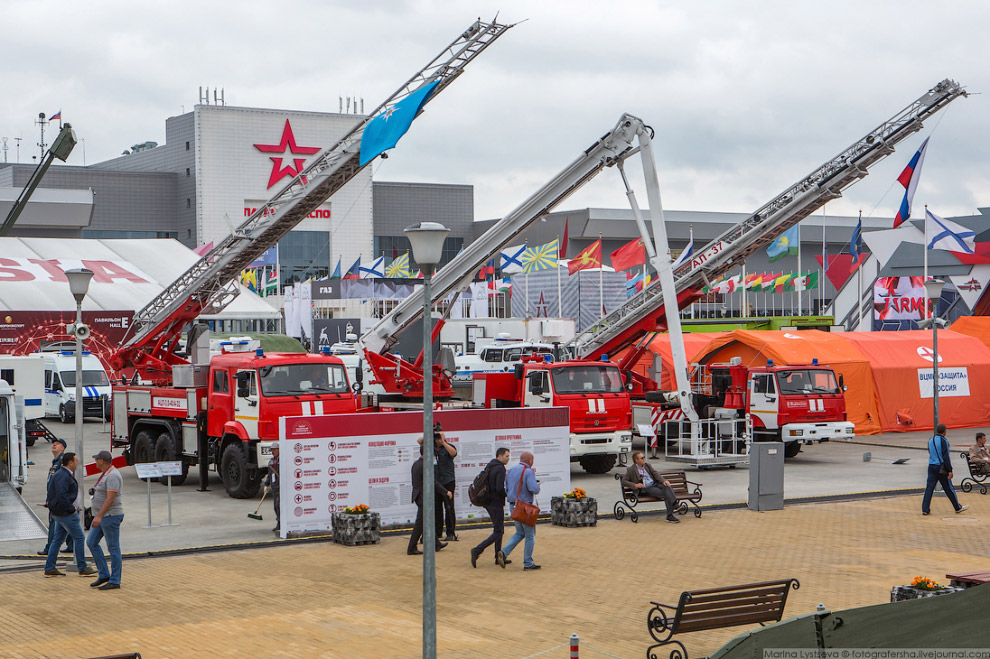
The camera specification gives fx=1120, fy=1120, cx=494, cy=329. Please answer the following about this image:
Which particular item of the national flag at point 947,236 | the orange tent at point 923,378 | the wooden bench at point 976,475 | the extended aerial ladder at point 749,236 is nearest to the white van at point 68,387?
the extended aerial ladder at point 749,236

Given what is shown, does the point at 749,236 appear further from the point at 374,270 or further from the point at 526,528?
the point at 374,270

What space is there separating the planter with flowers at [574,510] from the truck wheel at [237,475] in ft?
21.2

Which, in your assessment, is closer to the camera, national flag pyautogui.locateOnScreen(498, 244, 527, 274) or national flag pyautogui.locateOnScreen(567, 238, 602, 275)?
national flag pyautogui.locateOnScreen(567, 238, 602, 275)

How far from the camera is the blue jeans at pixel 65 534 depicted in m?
14.8

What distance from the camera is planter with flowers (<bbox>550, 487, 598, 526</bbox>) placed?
753 inches

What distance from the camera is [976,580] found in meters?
9.69

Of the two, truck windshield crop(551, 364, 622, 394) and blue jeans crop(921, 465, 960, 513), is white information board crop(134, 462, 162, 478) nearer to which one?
truck windshield crop(551, 364, 622, 394)

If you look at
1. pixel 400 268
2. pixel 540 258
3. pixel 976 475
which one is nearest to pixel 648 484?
pixel 976 475

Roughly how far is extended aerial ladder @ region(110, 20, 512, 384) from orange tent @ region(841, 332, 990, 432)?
17.6 meters

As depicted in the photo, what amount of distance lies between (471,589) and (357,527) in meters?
3.81

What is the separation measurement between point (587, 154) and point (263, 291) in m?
40.3

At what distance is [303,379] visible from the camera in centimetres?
2269

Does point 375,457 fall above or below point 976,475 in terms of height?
above

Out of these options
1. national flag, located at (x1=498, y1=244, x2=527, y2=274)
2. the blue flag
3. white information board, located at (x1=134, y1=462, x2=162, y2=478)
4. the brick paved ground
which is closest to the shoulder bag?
the brick paved ground
